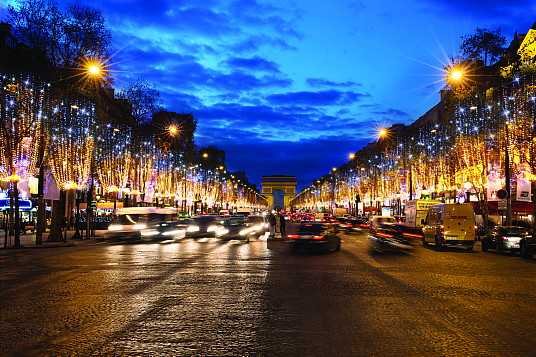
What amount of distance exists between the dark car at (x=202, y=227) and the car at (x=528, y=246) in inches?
869

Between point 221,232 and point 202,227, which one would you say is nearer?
point 202,227

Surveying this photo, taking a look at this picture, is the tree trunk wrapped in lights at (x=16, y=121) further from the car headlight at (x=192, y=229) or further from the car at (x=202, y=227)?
the car at (x=202, y=227)

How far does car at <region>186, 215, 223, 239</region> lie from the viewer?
128ft

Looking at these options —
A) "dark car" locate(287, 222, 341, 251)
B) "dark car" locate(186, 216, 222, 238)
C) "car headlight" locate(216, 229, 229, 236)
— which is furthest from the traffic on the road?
"car headlight" locate(216, 229, 229, 236)

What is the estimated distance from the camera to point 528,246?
80.4ft

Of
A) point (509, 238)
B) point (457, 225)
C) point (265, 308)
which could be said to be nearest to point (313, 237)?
point (457, 225)

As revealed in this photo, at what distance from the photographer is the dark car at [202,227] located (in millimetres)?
39031

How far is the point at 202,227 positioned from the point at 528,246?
23.0 m

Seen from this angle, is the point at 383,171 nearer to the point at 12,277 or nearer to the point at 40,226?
the point at 40,226

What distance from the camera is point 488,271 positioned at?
18219 millimetres

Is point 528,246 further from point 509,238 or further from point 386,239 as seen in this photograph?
point 386,239

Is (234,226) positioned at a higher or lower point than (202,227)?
lower

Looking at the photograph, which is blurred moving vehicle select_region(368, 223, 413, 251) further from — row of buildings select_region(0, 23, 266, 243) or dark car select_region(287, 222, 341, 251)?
row of buildings select_region(0, 23, 266, 243)

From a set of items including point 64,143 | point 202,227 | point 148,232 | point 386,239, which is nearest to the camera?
point 386,239
